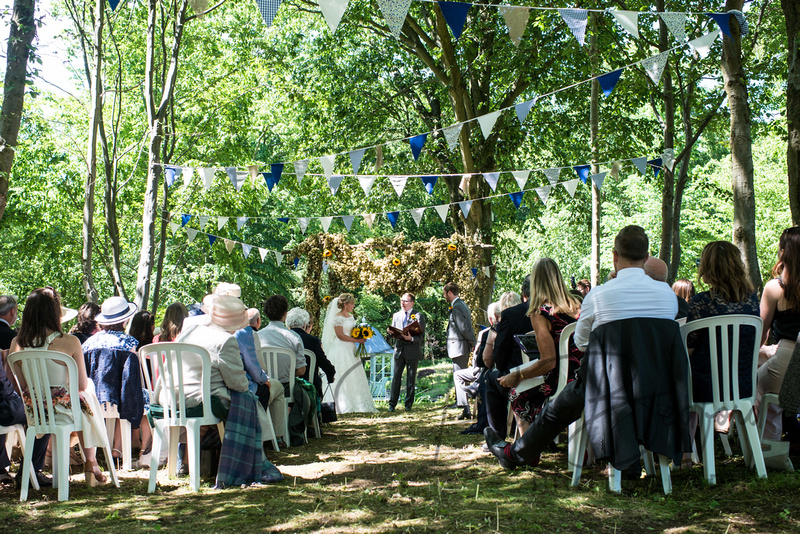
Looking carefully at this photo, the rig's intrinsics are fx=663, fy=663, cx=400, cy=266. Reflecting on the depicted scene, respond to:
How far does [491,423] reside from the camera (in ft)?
15.4

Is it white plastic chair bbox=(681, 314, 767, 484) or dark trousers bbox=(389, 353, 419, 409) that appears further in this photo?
dark trousers bbox=(389, 353, 419, 409)

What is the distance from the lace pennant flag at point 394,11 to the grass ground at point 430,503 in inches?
112

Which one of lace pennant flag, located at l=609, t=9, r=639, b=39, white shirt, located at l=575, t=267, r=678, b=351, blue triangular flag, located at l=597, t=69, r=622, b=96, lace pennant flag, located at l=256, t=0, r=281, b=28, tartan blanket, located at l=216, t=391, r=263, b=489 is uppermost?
lace pennant flag, located at l=609, t=9, r=639, b=39

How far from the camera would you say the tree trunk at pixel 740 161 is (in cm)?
560

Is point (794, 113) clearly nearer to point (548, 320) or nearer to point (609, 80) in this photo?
point (609, 80)

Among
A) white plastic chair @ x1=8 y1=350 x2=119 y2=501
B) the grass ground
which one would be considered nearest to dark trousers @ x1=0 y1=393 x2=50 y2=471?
white plastic chair @ x1=8 y1=350 x2=119 y2=501

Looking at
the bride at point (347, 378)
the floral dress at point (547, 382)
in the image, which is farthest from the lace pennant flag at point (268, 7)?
the bride at point (347, 378)

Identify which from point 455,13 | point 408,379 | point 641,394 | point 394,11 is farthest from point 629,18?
point 408,379

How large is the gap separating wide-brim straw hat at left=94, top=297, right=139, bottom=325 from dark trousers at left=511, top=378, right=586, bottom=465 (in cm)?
308

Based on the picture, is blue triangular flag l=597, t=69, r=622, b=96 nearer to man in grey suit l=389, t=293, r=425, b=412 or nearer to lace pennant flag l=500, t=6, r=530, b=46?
lace pennant flag l=500, t=6, r=530, b=46

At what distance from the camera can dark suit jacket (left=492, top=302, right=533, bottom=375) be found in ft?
14.7

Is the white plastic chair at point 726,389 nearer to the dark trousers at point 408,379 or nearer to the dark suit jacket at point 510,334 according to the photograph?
the dark suit jacket at point 510,334

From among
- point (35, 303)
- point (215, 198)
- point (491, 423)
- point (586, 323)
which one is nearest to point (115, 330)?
point (35, 303)

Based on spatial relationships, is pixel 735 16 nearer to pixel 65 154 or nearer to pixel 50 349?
pixel 50 349
